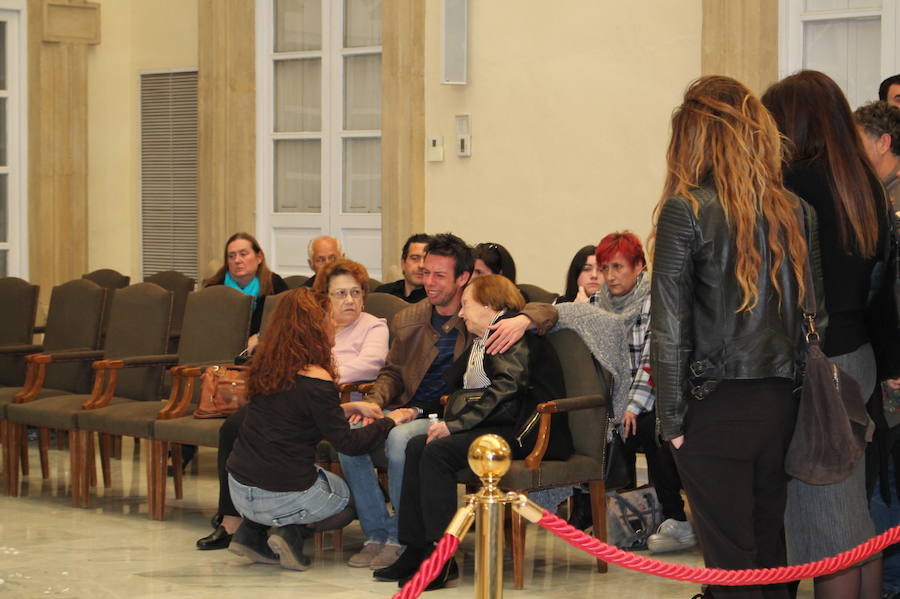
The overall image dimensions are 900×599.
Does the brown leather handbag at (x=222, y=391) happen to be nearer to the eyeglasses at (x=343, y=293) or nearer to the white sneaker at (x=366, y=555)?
the eyeglasses at (x=343, y=293)

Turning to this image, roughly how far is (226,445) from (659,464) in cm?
189

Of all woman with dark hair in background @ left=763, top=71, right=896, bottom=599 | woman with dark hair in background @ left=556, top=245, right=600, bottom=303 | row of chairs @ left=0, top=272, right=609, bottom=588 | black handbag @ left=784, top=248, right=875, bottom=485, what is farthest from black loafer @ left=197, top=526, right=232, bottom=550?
black handbag @ left=784, top=248, right=875, bottom=485

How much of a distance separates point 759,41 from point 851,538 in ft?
15.3

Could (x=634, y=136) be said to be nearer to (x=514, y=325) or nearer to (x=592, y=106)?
(x=592, y=106)

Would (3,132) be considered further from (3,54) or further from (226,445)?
(226,445)

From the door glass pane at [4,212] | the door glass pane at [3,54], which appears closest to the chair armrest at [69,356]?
the door glass pane at [4,212]

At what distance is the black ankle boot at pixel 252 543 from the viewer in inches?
215

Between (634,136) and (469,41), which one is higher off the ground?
(469,41)

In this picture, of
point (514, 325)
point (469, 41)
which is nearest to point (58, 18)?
point (469, 41)

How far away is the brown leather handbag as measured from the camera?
6242 millimetres

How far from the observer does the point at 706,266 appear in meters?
3.19

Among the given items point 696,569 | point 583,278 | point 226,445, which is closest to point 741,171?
point 696,569

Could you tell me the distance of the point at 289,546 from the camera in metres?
5.41

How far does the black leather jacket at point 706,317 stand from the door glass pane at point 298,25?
7.22 metres
